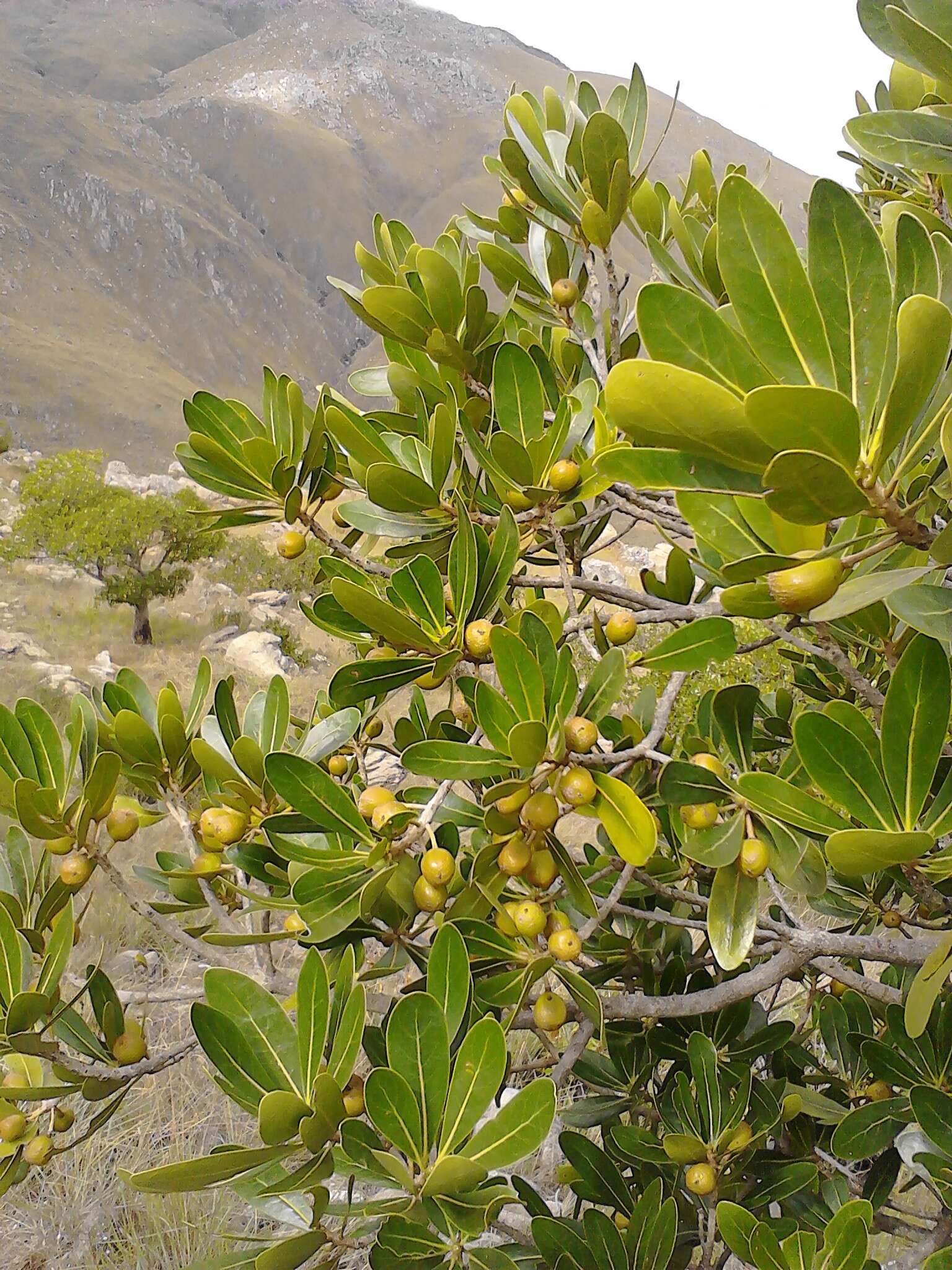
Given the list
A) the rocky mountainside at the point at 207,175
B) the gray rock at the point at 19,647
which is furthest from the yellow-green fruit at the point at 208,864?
the rocky mountainside at the point at 207,175

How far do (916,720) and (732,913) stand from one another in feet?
0.86

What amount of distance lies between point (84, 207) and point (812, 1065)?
5688 centimetres

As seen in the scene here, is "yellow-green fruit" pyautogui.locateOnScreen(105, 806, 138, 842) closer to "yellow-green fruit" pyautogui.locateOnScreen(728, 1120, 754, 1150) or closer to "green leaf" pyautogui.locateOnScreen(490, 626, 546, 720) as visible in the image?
"green leaf" pyautogui.locateOnScreen(490, 626, 546, 720)

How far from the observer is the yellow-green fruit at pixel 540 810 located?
2.21ft

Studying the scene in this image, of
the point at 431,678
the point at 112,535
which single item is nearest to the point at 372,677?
the point at 431,678

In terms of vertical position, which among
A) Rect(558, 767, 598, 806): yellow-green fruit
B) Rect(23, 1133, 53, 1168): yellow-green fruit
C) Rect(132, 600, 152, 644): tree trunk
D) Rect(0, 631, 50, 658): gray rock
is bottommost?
Rect(0, 631, 50, 658): gray rock

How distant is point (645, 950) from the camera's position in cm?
112

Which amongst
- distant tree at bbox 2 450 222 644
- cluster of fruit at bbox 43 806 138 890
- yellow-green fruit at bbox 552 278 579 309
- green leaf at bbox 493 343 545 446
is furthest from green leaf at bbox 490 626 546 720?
distant tree at bbox 2 450 222 644

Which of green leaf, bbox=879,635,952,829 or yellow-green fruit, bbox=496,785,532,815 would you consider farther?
yellow-green fruit, bbox=496,785,532,815

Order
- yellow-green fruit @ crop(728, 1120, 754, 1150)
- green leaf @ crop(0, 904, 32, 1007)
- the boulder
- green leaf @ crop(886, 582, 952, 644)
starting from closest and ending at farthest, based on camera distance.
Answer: green leaf @ crop(886, 582, 952, 644) → green leaf @ crop(0, 904, 32, 1007) → yellow-green fruit @ crop(728, 1120, 754, 1150) → the boulder

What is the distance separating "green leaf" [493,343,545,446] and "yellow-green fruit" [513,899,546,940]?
484mm

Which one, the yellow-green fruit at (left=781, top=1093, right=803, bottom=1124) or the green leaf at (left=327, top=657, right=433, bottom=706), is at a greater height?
the green leaf at (left=327, top=657, right=433, bottom=706)

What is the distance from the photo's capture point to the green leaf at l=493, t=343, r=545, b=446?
33.6 inches

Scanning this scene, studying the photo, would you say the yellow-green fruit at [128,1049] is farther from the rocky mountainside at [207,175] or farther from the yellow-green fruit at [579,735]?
the rocky mountainside at [207,175]
